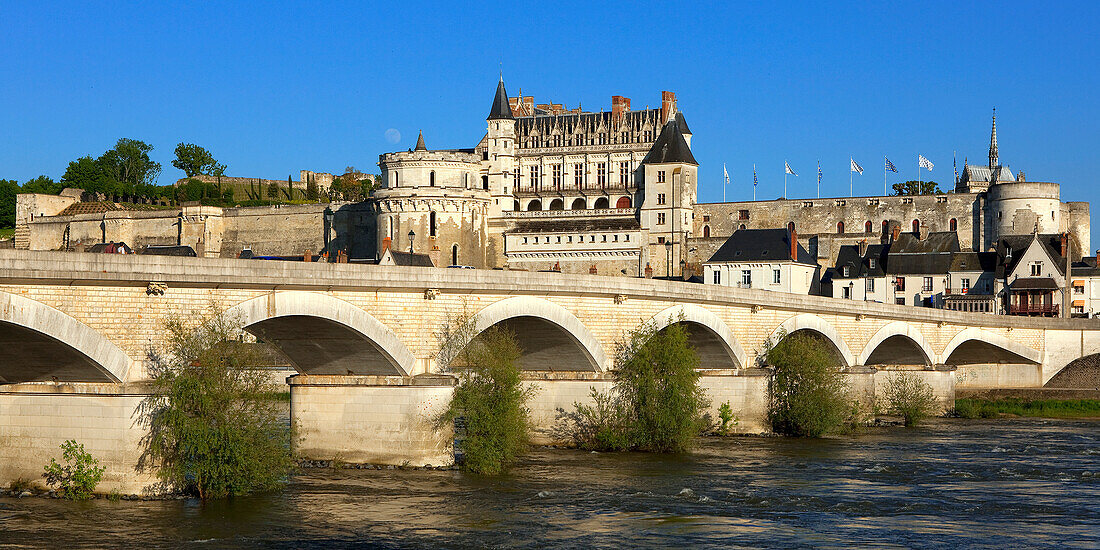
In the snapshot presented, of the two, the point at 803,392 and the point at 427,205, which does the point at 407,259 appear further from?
the point at 803,392

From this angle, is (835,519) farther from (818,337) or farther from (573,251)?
(573,251)

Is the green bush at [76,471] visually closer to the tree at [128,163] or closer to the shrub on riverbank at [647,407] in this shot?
the shrub on riverbank at [647,407]

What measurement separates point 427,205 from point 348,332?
6085cm

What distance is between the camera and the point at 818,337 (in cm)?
4509

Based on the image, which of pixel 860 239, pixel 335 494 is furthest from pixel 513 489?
pixel 860 239

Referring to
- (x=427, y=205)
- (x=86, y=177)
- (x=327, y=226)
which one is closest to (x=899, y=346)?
(x=427, y=205)

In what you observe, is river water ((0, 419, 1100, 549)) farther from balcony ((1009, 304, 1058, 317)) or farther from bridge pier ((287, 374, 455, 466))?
balcony ((1009, 304, 1058, 317))

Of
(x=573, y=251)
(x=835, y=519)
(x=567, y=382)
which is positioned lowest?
(x=835, y=519)

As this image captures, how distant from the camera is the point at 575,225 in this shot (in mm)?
92688

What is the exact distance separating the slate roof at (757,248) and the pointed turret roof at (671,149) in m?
20.1

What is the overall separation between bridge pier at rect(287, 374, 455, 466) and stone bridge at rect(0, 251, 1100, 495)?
30 mm

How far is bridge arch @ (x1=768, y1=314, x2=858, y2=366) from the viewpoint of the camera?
4188cm

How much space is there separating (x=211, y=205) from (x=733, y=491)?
91945 millimetres

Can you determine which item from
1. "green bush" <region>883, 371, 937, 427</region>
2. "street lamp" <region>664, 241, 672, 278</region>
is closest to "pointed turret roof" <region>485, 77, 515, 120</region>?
"street lamp" <region>664, 241, 672, 278</region>
